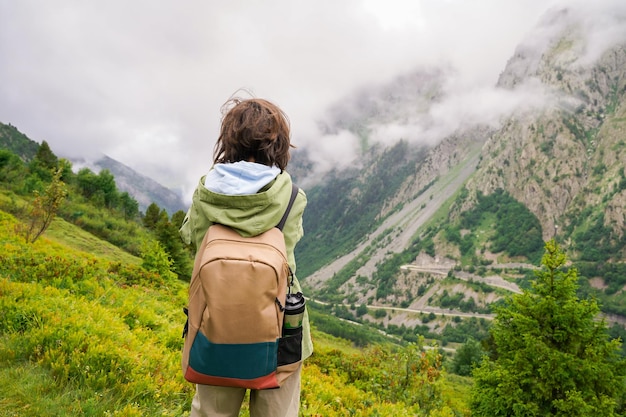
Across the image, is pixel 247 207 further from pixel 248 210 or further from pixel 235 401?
pixel 235 401

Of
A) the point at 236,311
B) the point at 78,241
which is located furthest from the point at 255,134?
the point at 78,241

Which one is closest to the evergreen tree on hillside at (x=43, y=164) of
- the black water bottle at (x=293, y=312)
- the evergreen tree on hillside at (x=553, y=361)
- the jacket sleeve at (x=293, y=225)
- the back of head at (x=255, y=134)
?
the evergreen tree on hillside at (x=553, y=361)

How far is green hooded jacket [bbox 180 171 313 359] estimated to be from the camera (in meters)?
2.62

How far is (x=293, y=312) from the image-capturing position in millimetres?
2713

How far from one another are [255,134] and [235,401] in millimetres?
2052

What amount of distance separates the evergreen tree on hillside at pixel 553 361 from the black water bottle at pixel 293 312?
12258 mm

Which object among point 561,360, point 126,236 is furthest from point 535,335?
point 126,236

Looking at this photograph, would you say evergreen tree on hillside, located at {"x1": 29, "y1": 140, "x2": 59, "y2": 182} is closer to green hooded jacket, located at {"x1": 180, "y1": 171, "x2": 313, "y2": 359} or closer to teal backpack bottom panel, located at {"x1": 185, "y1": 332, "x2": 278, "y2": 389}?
green hooded jacket, located at {"x1": 180, "y1": 171, "x2": 313, "y2": 359}

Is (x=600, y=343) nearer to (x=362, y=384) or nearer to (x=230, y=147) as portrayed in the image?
(x=362, y=384)

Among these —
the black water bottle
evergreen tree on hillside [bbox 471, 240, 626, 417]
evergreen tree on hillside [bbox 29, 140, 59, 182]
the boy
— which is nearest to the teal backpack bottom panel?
the black water bottle

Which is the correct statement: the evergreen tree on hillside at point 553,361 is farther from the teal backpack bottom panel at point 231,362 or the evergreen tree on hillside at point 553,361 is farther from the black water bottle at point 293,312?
the teal backpack bottom panel at point 231,362

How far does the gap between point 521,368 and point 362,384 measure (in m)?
5.77

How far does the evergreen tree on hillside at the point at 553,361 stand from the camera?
11.7 m

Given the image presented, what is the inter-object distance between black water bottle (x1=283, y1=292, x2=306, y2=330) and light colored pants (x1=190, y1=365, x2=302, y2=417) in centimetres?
51
